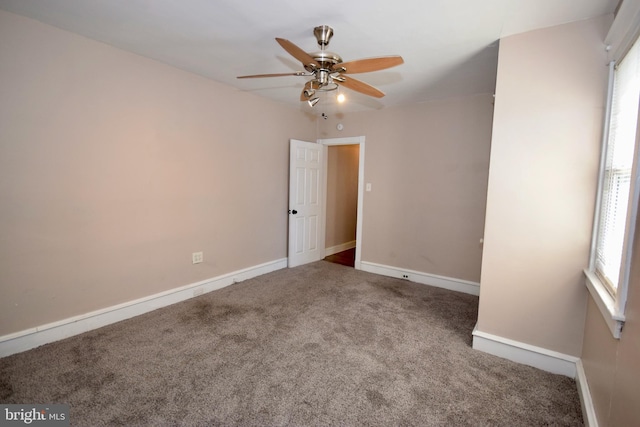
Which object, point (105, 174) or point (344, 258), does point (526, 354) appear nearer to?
point (344, 258)

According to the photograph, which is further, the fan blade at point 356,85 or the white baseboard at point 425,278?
the white baseboard at point 425,278

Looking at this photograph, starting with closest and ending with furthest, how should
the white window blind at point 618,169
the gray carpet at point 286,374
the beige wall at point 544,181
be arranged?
the white window blind at point 618,169 < the gray carpet at point 286,374 < the beige wall at point 544,181

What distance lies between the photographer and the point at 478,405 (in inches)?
68.9

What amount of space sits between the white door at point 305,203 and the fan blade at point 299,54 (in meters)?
2.42

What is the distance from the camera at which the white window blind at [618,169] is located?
4.90 feet

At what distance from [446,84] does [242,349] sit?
345 cm

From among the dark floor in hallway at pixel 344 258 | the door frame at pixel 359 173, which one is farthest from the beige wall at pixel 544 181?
the dark floor in hallway at pixel 344 258

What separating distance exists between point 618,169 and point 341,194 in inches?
166

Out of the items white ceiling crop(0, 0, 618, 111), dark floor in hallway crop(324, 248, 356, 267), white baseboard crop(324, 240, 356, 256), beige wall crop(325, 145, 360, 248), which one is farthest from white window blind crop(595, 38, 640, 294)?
white baseboard crop(324, 240, 356, 256)

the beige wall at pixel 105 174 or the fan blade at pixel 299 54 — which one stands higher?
the fan blade at pixel 299 54

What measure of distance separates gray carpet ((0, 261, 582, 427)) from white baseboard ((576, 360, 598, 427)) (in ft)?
0.19

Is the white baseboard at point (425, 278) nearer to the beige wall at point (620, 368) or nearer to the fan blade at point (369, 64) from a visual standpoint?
the beige wall at point (620, 368)

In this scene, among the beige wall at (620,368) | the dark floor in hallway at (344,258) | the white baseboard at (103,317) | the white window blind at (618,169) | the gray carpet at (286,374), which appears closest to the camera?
the beige wall at (620,368)

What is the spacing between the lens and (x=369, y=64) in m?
1.87
